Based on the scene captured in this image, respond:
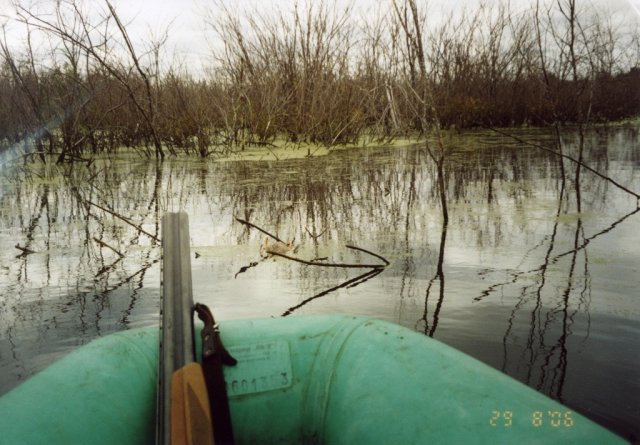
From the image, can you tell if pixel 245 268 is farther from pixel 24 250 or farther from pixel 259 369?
pixel 259 369

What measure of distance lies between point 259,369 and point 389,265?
5.68 feet

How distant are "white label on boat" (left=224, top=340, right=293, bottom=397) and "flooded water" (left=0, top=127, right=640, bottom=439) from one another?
51 centimetres

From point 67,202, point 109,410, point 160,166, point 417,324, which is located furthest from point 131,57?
point 109,410

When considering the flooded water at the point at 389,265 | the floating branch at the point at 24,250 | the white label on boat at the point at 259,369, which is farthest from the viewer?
the floating branch at the point at 24,250

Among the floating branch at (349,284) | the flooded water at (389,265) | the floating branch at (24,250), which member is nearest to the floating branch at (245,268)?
the flooded water at (389,265)

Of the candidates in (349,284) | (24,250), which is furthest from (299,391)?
(24,250)

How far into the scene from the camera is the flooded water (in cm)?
199

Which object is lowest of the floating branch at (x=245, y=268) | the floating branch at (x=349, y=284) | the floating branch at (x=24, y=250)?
the floating branch at (x=349, y=284)

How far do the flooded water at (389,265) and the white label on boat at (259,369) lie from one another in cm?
51

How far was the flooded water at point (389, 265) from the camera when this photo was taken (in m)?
1.99

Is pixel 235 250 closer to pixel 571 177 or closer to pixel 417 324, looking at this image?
pixel 417 324
